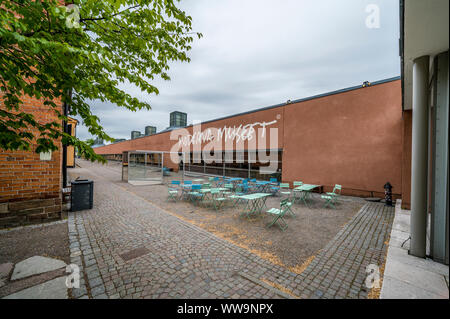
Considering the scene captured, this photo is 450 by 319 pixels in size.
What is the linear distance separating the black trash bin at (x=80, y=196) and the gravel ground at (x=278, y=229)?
247 cm

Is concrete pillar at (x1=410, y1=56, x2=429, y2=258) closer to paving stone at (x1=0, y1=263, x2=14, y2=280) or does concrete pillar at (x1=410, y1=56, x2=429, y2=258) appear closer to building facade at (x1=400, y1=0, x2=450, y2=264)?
building facade at (x1=400, y1=0, x2=450, y2=264)

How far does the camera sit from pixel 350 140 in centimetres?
941

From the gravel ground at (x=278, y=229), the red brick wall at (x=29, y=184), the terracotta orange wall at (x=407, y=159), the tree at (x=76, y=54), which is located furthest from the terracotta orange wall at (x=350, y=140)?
the red brick wall at (x=29, y=184)

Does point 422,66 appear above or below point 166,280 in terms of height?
above

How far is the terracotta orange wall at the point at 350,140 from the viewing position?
832 cm

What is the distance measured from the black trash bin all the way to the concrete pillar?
29.8 feet

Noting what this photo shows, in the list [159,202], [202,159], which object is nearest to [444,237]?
[159,202]

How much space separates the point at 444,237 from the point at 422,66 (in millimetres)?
3079

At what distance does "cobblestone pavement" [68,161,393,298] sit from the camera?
2.60 meters

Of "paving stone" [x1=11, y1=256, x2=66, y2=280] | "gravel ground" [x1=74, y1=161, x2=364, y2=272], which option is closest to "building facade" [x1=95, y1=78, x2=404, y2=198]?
"gravel ground" [x1=74, y1=161, x2=364, y2=272]

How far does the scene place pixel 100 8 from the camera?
2514 millimetres

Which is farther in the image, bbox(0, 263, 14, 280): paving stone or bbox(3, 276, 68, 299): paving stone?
bbox(0, 263, 14, 280): paving stone

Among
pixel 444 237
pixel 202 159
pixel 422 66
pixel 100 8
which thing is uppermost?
pixel 100 8
